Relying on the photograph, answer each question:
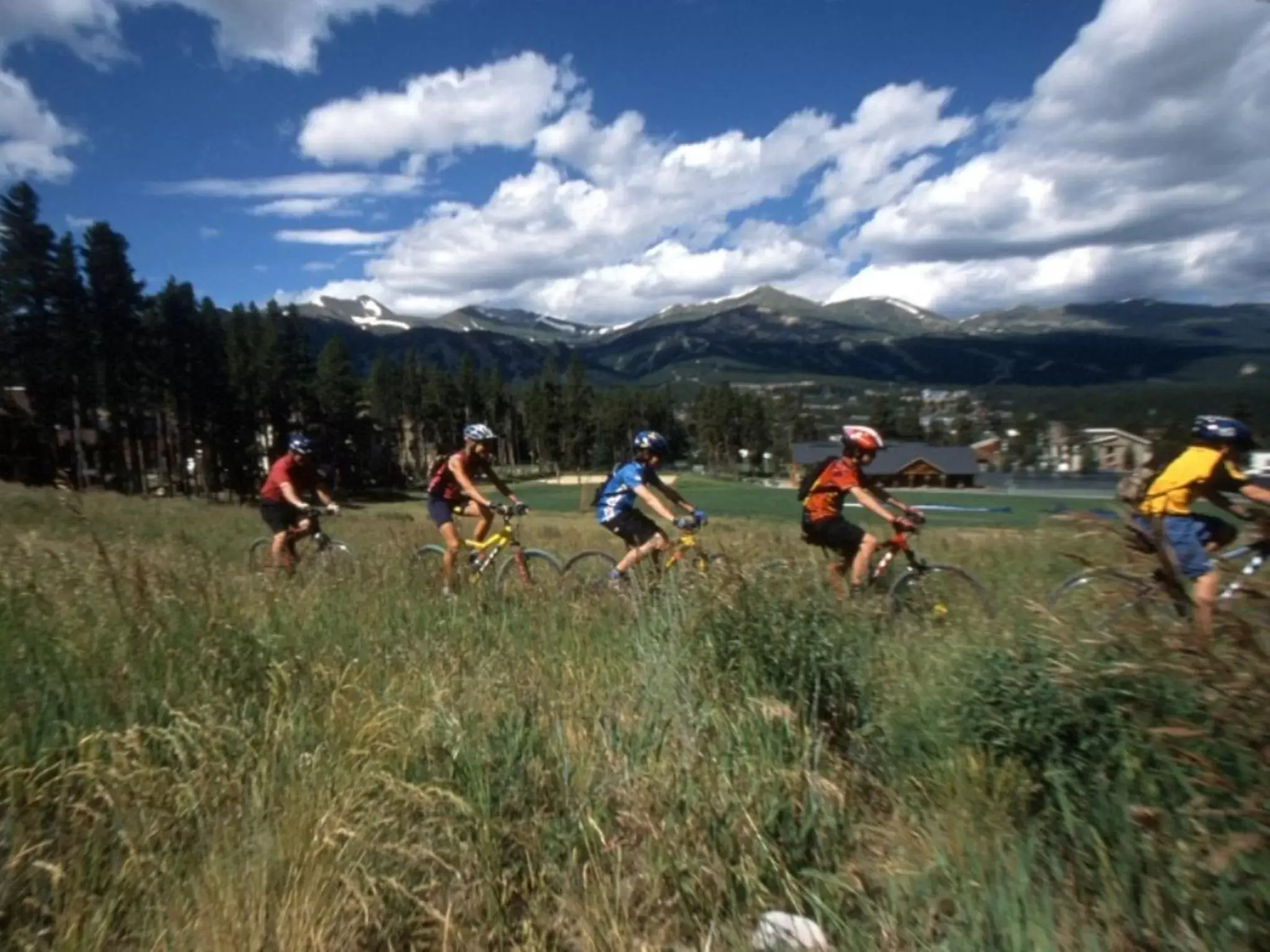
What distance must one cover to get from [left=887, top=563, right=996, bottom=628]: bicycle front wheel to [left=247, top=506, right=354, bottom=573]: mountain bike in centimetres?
431

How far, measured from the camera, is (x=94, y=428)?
6425 cm

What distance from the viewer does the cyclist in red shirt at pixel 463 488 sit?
1060 centimetres

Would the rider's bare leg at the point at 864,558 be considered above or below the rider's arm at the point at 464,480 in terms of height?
below

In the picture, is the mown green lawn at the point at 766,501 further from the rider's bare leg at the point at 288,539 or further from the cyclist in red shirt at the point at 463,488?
the rider's bare leg at the point at 288,539

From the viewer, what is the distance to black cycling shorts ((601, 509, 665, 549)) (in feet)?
32.0

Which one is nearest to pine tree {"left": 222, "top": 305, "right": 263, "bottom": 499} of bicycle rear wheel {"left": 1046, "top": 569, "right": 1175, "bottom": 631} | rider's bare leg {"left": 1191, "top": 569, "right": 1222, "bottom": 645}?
bicycle rear wheel {"left": 1046, "top": 569, "right": 1175, "bottom": 631}

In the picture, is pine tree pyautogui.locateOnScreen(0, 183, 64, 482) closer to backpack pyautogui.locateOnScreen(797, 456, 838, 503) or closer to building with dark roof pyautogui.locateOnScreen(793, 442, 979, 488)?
building with dark roof pyautogui.locateOnScreen(793, 442, 979, 488)

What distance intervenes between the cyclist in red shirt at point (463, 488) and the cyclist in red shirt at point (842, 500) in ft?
11.2

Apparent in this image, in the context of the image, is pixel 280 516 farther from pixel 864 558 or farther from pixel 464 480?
pixel 864 558

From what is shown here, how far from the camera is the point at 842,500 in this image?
8.61 metres

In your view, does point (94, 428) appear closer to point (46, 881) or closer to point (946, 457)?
point (946, 457)

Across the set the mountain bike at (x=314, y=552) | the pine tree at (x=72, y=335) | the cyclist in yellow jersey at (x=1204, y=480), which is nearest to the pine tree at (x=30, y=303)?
the pine tree at (x=72, y=335)

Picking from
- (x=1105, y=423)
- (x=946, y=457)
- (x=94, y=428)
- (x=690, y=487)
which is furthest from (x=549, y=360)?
(x=1105, y=423)

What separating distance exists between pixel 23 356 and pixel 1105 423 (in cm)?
6464
